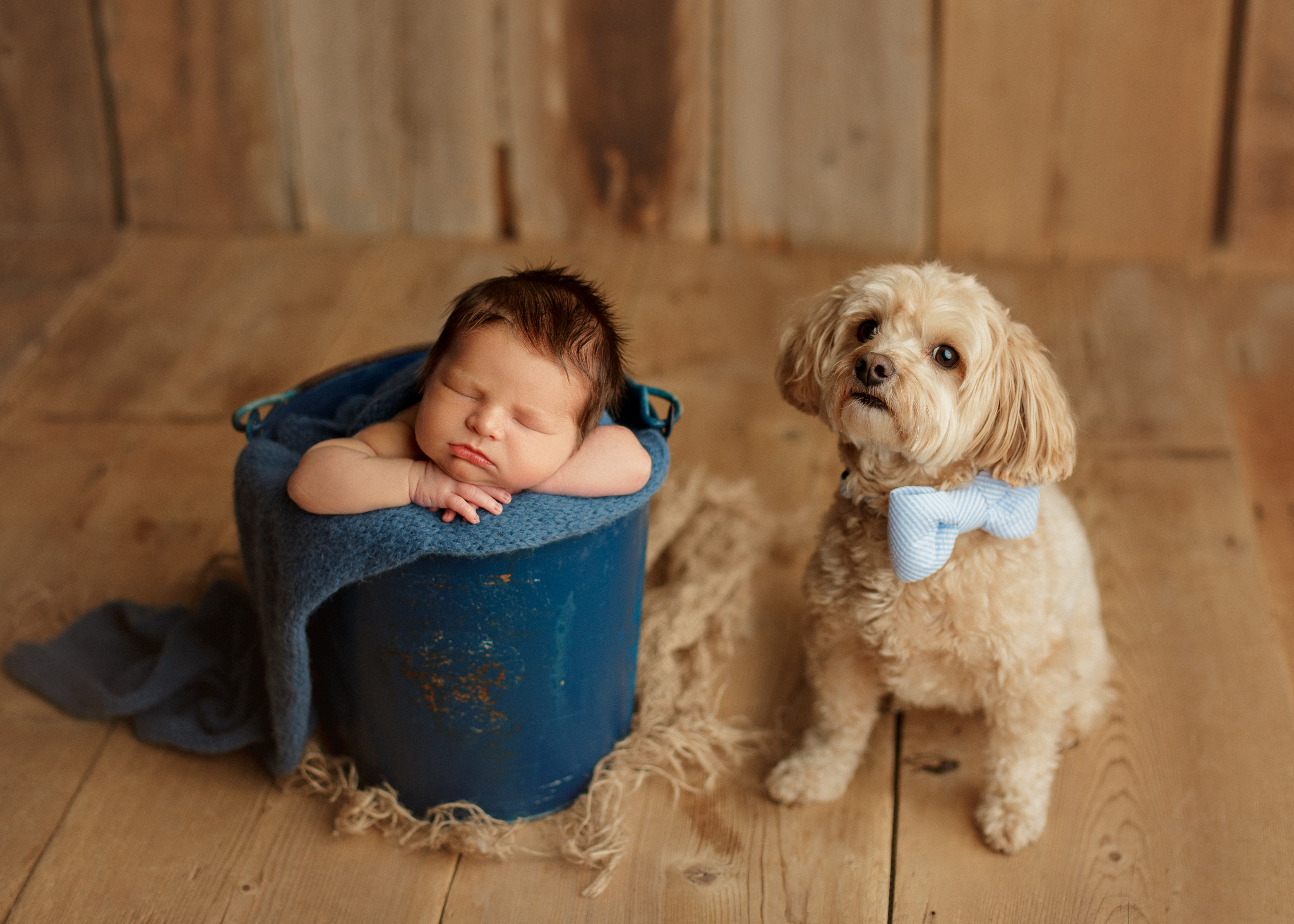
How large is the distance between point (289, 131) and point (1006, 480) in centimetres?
198

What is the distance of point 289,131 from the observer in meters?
2.66

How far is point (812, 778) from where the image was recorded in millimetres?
1482

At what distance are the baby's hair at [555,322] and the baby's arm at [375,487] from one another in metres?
0.13

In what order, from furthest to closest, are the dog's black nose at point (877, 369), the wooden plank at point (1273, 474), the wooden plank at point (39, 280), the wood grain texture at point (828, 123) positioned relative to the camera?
the wood grain texture at point (828, 123) < the wooden plank at point (39, 280) < the wooden plank at point (1273, 474) < the dog's black nose at point (877, 369)

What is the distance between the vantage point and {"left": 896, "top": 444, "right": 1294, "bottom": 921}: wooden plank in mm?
1356

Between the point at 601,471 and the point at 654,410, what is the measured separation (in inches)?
7.1

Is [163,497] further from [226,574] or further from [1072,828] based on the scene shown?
[1072,828]

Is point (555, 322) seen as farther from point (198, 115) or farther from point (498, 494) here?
point (198, 115)

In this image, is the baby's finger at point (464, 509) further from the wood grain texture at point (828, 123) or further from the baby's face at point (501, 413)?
the wood grain texture at point (828, 123)

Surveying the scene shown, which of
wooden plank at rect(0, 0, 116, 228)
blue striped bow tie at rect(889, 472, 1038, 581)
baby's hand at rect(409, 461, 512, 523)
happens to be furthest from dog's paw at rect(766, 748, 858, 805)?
wooden plank at rect(0, 0, 116, 228)

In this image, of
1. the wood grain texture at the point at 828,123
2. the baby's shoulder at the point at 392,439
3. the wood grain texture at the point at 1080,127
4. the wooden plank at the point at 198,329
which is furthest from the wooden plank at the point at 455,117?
the baby's shoulder at the point at 392,439

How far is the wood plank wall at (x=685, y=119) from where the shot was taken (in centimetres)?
250

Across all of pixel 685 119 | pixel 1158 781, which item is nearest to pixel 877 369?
pixel 1158 781

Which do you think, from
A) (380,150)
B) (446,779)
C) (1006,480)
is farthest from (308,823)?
(380,150)
